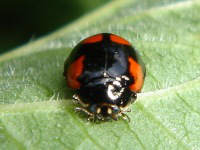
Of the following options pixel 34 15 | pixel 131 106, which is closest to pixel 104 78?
pixel 131 106

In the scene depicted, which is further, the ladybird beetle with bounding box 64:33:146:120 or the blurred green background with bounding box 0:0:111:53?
the blurred green background with bounding box 0:0:111:53

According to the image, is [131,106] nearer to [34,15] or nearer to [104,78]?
[104,78]

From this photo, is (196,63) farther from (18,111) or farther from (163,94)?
(18,111)

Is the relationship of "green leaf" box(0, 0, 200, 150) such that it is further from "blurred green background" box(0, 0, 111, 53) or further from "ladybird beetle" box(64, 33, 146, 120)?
"blurred green background" box(0, 0, 111, 53)

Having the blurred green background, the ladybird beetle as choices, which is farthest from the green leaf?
the blurred green background

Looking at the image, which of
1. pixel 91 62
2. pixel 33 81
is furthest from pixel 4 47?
pixel 91 62

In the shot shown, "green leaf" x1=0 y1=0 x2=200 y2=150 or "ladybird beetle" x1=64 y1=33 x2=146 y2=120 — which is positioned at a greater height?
"ladybird beetle" x1=64 y1=33 x2=146 y2=120

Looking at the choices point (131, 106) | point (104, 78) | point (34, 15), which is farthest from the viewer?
point (34, 15)
